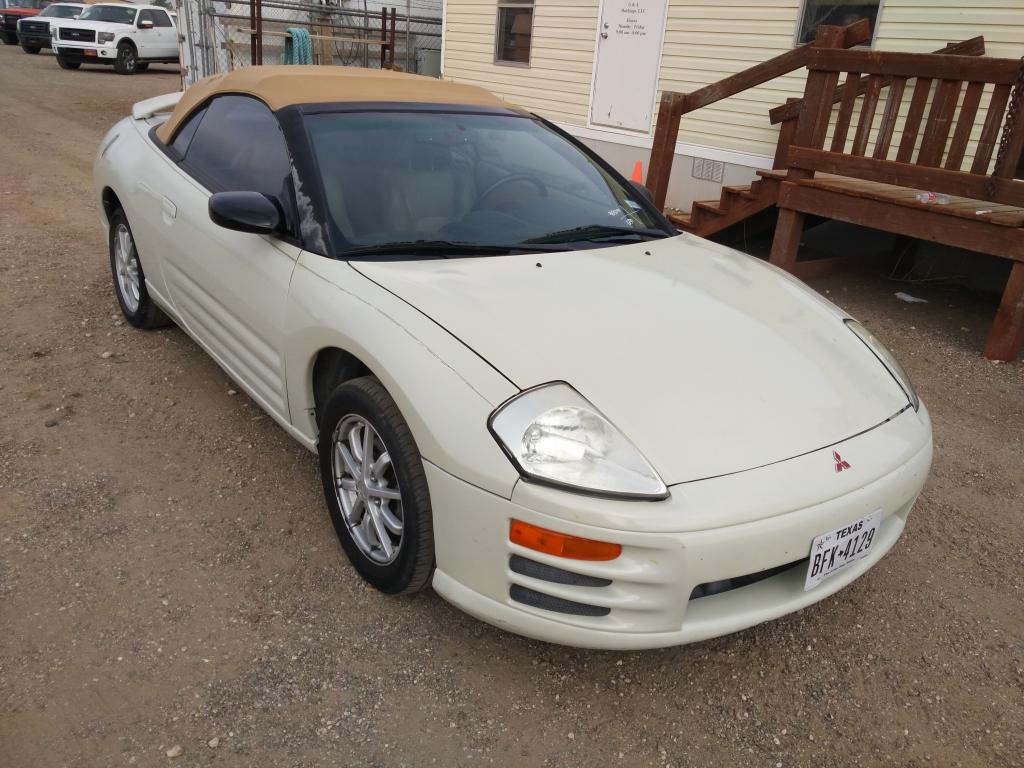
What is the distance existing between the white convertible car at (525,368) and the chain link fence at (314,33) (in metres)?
11.3

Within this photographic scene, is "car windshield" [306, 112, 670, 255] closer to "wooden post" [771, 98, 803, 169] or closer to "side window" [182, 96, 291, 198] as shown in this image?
"side window" [182, 96, 291, 198]

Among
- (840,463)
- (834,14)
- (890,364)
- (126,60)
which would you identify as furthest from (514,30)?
(126,60)

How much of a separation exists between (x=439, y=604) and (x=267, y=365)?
3.63 feet

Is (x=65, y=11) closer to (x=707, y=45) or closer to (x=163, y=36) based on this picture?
(x=163, y=36)

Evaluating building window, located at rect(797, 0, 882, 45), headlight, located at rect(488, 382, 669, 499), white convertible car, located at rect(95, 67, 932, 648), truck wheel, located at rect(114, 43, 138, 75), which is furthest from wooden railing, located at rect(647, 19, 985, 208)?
truck wheel, located at rect(114, 43, 138, 75)

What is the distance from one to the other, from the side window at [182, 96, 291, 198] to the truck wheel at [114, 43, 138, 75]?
2036 centimetres

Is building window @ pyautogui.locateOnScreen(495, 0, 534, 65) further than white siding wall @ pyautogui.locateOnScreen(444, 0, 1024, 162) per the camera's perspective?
Yes

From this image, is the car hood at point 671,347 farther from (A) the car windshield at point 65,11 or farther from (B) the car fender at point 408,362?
(A) the car windshield at point 65,11

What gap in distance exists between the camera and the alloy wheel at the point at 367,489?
8.21 feet

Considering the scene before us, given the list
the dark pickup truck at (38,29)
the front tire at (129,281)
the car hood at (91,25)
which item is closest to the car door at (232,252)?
the front tire at (129,281)

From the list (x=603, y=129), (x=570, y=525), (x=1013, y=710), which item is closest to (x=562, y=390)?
(x=570, y=525)

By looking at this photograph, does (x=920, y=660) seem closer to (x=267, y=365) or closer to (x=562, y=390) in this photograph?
(x=562, y=390)

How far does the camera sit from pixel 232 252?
3152mm

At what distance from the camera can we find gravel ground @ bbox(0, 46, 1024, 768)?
2.16m
